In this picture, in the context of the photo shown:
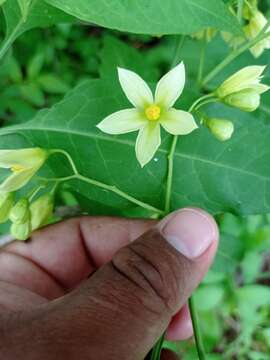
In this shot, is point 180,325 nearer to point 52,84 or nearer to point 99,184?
point 99,184

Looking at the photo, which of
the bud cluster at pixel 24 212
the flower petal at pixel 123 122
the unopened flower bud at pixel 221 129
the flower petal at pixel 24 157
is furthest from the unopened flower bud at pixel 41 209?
the unopened flower bud at pixel 221 129

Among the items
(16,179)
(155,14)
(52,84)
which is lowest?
(52,84)

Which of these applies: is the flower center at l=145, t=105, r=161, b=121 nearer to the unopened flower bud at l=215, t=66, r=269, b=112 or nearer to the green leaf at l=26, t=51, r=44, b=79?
the unopened flower bud at l=215, t=66, r=269, b=112

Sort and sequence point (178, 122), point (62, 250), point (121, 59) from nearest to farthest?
1. point (178, 122)
2. point (62, 250)
3. point (121, 59)

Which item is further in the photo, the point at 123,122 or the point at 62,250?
the point at 62,250

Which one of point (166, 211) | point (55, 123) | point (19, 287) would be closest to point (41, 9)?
point (55, 123)

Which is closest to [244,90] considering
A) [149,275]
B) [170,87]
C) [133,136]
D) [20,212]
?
[170,87]
